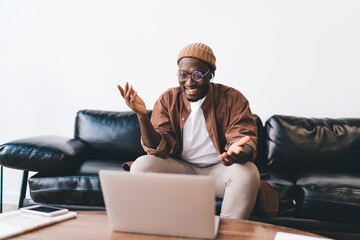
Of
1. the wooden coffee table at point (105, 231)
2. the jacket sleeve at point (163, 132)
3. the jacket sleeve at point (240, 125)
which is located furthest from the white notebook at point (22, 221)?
the jacket sleeve at point (240, 125)

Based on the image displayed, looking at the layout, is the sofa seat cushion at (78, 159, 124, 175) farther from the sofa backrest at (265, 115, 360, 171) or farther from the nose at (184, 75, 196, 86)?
the sofa backrest at (265, 115, 360, 171)

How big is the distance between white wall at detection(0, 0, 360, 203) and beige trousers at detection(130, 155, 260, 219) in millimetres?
1041

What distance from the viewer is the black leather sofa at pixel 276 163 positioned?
1718 millimetres

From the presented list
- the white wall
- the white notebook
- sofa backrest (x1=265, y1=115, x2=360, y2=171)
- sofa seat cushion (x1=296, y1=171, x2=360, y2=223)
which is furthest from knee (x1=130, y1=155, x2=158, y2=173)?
the white wall

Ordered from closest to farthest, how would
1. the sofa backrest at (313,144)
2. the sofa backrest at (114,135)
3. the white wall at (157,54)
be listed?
1. the sofa backrest at (313,144)
2. the sofa backrest at (114,135)
3. the white wall at (157,54)

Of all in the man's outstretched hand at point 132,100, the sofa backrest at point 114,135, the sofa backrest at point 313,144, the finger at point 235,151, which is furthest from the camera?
the sofa backrest at point 114,135

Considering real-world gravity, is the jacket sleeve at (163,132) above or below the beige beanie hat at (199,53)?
below

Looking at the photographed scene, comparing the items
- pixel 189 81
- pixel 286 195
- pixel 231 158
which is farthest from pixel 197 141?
pixel 286 195

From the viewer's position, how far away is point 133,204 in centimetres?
93

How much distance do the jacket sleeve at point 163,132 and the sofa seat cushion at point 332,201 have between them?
759mm

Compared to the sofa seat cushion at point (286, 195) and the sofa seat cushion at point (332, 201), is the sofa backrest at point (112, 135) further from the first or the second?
the sofa seat cushion at point (332, 201)

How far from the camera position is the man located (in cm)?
Result: 165

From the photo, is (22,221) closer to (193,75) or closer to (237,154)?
(237,154)

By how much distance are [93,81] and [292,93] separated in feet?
5.51
